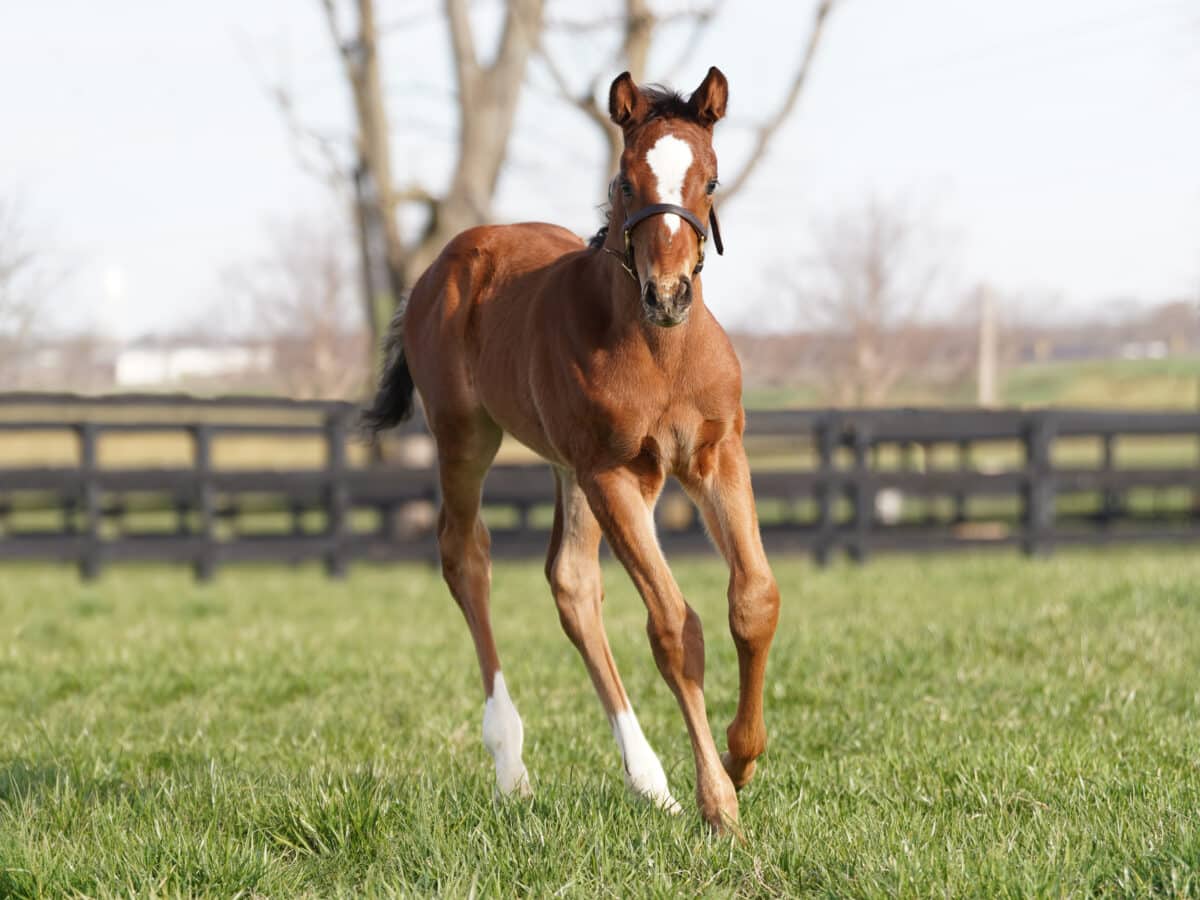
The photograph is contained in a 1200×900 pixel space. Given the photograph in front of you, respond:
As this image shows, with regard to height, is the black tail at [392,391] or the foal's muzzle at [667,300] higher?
the foal's muzzle at [667,300]

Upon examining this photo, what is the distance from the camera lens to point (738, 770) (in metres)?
3.61

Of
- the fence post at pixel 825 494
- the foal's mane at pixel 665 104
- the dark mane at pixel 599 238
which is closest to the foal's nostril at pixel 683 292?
the foal's mane at pixel 665 104

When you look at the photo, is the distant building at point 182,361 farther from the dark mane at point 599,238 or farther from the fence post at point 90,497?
the dark mane at point 599,238

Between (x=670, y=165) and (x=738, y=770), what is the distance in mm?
1593

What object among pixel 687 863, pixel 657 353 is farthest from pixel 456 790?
pixel 657 353

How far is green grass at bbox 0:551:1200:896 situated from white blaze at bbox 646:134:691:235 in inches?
60.9

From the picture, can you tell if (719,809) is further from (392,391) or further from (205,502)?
(205,502)

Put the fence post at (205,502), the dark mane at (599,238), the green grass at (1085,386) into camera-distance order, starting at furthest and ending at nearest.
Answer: the green grass at (1085,386), the fence post at (205,502), the dark mane at (599,238)

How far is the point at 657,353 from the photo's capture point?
3.52 meters

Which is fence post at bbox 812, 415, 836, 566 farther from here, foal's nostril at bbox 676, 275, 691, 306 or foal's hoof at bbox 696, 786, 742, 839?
foal's nostril at bbox 676, 275, 691, 306

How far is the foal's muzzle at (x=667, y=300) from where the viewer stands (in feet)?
10.4

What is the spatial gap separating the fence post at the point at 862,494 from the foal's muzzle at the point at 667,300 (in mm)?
9501

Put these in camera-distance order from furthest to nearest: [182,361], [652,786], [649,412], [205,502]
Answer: [182,361] → [205,502] → [652,786] → [649,412]

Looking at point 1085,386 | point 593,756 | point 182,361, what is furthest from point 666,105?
point 1085,386
